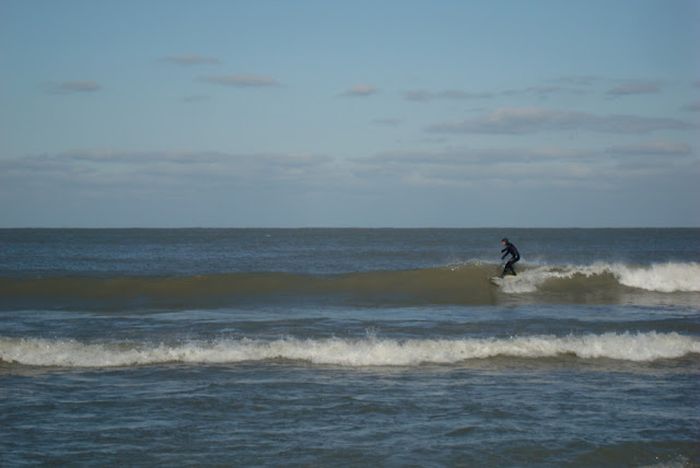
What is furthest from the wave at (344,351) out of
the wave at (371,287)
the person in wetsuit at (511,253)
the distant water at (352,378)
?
the person in wetsuit at (511,253)

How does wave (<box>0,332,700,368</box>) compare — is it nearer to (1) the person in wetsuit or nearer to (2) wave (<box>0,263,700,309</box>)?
(2) wave (<box>0,263,700,309</box>)

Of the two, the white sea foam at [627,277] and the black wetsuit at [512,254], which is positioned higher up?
the black wetsuit at [512,254]

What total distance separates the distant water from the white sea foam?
78 centimetres

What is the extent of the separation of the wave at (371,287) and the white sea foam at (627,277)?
0.04 meters

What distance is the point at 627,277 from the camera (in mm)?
31250

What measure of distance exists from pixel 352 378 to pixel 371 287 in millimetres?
17461

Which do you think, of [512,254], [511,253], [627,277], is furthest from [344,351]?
[627,277]

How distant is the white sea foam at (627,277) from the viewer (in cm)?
2989

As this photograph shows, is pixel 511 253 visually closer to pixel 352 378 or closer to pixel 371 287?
pixel 371 287

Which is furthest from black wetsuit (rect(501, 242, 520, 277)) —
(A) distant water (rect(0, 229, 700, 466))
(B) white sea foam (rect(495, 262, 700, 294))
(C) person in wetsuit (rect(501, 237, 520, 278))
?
(A) distant water (rect(0, 229, 700, 466))

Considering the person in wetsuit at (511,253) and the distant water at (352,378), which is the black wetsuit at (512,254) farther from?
the distant water at (352,378)

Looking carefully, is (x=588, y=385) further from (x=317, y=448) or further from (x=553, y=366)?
(x=317, y=448)

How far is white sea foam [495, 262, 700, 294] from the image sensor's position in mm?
29891

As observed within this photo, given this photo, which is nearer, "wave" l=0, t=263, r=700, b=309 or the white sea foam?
"wave" l=0, t=263, r=700, b=309
